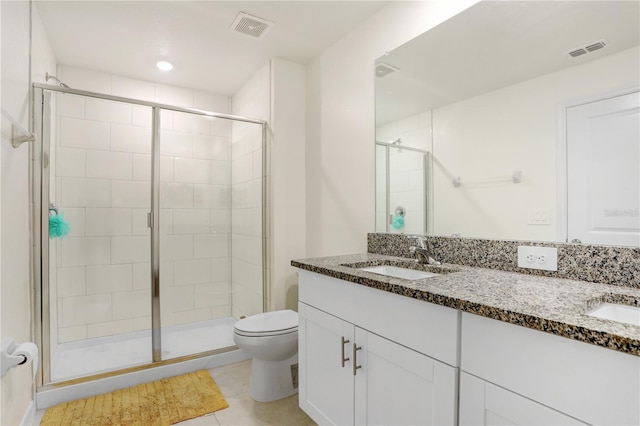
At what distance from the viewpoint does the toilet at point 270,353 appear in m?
1.85

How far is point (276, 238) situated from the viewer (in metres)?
2.59

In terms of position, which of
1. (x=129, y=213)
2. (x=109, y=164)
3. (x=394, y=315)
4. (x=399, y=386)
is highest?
(x=109, y=164)

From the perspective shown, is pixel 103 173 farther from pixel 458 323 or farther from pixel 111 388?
pixel 458 323

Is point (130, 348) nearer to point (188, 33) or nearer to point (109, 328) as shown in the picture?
point (109, 328)

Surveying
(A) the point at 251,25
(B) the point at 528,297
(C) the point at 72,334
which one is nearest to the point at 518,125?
(B) the point at 528,297

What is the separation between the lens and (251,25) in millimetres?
2158

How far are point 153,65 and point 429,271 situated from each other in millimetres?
2656

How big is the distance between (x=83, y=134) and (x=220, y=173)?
991 mm

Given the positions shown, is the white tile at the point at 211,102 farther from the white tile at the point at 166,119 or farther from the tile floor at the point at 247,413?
the tile floor at the point at 247,413

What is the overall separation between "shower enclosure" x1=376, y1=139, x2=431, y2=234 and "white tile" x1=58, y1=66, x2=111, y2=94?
245 centimetres

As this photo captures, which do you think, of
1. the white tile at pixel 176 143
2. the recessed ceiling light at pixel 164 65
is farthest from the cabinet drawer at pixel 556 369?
the recessed ceiling light at pixel 164 65

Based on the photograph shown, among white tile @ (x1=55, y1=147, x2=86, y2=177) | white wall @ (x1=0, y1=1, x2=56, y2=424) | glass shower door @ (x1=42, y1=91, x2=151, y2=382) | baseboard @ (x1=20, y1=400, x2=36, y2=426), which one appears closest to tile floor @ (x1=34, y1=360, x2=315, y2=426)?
baseboard @ (x1=20, y1=400, x2=36, y2=426)

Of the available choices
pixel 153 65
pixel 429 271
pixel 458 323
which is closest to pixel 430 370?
pixel 458 323

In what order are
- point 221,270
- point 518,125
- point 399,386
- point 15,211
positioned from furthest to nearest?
point 221,270 → point 15,211 → point 518,125 → point 399,386
